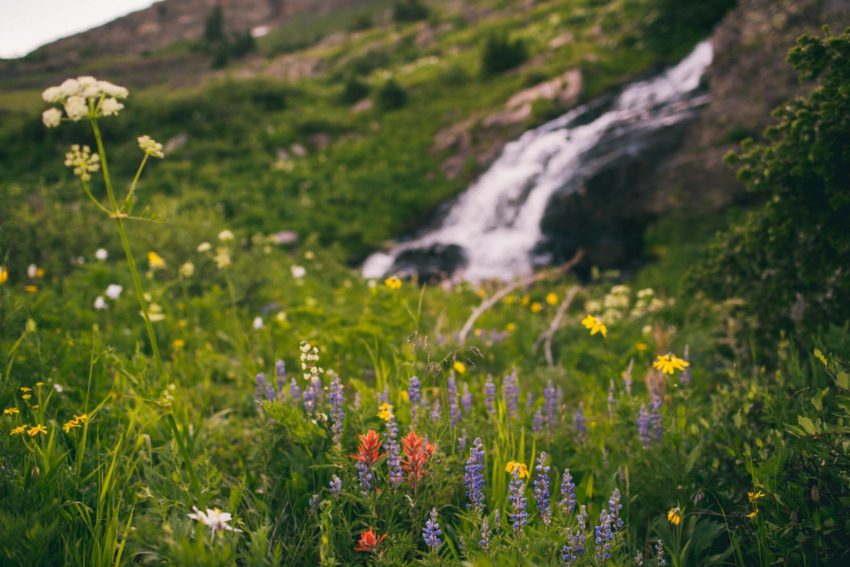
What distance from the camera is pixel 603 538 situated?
1.84 meters

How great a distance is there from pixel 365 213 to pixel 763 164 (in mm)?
11181

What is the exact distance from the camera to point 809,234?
3248 millimetres

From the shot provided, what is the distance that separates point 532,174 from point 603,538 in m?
12.1

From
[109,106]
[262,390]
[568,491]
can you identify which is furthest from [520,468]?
[109,106]

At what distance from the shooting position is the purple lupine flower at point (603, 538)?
5.86 ft

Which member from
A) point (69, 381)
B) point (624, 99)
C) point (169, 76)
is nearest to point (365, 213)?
point (624, 99)

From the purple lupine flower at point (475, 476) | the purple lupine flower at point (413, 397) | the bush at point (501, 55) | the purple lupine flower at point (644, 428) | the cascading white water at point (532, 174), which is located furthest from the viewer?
the bush at point (501, 55)

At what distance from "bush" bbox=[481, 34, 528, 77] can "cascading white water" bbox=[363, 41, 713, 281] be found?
236 inches

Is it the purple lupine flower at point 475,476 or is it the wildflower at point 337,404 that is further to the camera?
the wildflower at point 337,404

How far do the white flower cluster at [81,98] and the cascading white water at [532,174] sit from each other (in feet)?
29.4

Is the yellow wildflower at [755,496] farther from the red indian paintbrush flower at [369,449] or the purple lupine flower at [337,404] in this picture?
the purple lupine flower at [337,404]

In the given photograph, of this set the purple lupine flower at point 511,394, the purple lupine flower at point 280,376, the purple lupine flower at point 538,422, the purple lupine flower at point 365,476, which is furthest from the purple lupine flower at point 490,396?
the purple lupine flower at point 280,376

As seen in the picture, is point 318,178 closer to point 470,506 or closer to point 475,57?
point 475,57

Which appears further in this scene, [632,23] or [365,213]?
[632,23]
